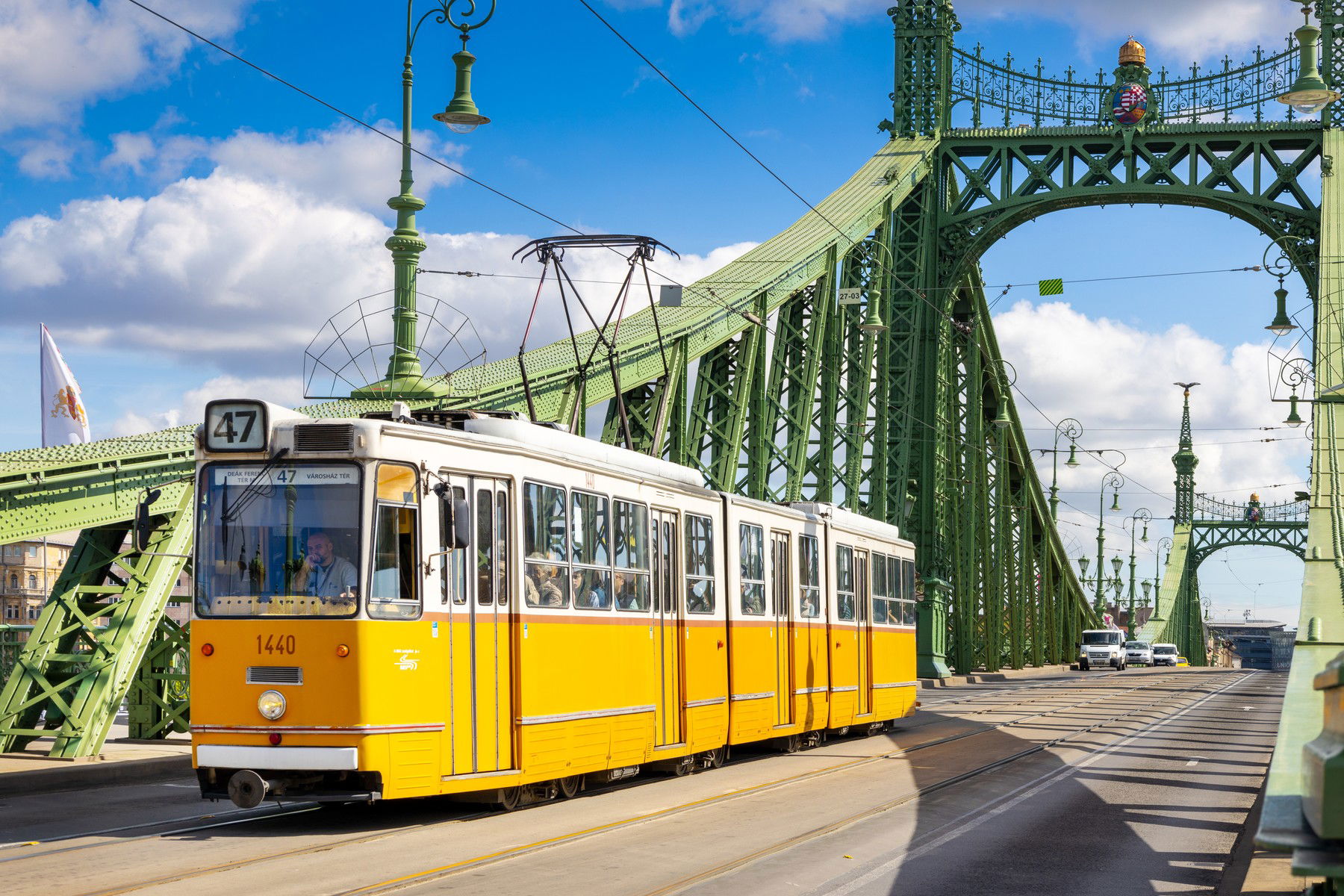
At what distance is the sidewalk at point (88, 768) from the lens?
14.3m

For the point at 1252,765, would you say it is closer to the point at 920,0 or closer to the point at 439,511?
the point at 439,511

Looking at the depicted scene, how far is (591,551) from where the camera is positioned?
13617mm

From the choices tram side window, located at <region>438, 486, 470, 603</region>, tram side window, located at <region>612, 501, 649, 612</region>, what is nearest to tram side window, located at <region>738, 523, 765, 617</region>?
tram side window, located at <region>612, 501, 649, 612</region>

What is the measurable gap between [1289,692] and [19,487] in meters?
10.9

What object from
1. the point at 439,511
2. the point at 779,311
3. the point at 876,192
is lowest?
the point at 439,511

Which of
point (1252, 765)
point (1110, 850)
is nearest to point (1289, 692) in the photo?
point (1110, 850)

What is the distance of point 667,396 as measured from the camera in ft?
90.1

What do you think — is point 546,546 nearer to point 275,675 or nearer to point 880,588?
point 275,675

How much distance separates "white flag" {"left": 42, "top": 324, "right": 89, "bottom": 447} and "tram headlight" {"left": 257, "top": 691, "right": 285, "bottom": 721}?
13.3m

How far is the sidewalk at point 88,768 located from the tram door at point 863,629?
28.0 ft

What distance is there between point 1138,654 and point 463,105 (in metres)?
74.9

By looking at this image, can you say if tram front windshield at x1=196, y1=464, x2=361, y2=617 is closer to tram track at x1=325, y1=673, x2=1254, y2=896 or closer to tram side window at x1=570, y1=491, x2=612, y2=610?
tram track at x1=325, y1=673, x2=1254, y2=896

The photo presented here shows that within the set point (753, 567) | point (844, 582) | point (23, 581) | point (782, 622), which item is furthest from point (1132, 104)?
point (23, 581)

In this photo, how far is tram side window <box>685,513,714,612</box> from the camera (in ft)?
51.4
